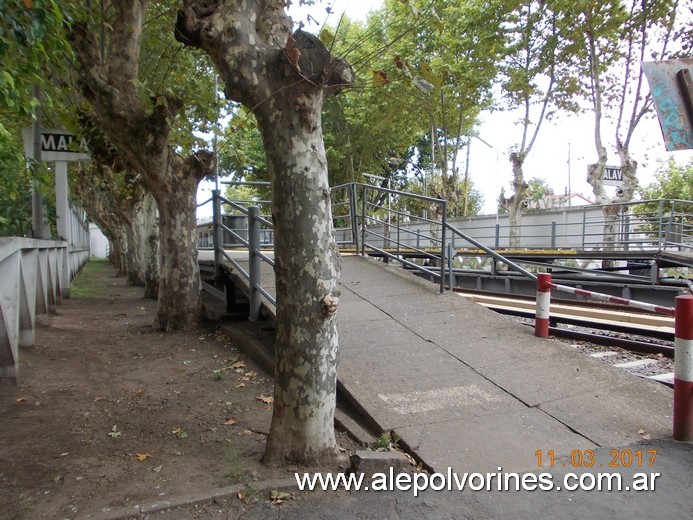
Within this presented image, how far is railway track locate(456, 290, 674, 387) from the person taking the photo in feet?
18.3

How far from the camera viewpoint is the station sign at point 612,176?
42.3ft

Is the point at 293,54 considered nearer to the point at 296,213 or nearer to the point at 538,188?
the point at 296,213

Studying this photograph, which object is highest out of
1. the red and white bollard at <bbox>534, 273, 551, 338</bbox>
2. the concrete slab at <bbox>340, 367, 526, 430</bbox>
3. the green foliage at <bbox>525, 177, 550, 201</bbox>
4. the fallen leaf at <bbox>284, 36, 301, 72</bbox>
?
the green foliage at <bbox>525, 177, 550, 201</bbox>

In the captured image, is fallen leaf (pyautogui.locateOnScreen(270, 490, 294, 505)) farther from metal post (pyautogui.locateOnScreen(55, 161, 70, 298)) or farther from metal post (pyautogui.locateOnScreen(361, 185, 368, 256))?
metal post (pyautogui.locateOnScreen(55, 161, 70, 298))

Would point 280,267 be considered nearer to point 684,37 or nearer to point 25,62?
point 25,62

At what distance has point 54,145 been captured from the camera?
30.7ft

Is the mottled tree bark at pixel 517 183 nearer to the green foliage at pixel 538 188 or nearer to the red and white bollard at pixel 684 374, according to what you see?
the red and white bollard at pixel 684 374

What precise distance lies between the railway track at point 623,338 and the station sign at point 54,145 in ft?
28.1

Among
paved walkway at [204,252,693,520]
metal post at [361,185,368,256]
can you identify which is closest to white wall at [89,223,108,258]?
metal post at [361,185,368,256]

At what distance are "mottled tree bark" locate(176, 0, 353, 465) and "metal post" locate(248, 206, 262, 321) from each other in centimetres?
301

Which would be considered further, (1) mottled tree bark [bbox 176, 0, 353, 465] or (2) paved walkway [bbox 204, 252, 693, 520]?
(1) mottled tree bark [bbox 176, 0, 353, 465]

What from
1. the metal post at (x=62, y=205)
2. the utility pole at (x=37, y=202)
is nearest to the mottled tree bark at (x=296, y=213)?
the utility pole at (x=37, y=202)

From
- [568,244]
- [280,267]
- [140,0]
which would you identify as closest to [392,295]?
[280,267]

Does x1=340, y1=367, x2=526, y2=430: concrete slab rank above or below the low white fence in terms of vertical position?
below
